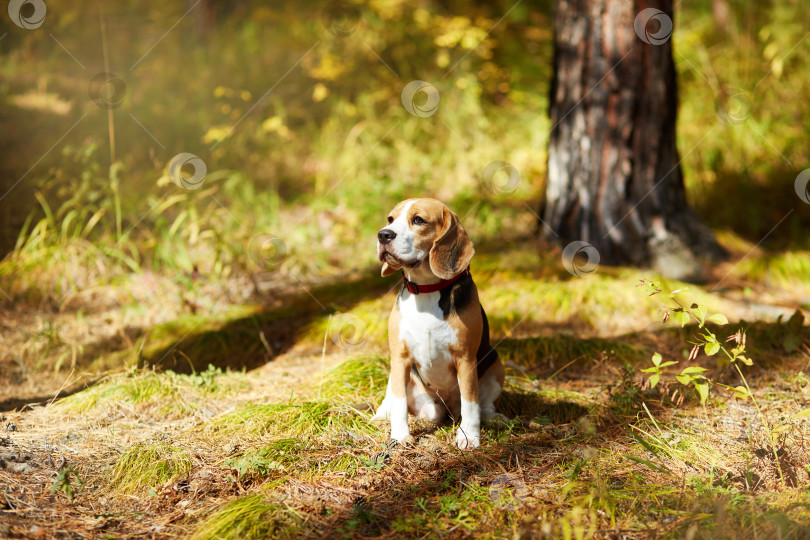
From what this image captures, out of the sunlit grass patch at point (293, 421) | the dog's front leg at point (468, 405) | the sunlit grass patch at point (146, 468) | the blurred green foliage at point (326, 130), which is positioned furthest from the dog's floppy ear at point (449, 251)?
the blurred green foliage at point (326, 130)

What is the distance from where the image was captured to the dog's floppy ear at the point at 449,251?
2723 mm

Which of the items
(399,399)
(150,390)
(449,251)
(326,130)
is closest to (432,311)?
(449,251)

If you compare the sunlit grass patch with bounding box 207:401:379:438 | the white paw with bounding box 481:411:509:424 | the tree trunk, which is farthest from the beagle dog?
the tree trunk

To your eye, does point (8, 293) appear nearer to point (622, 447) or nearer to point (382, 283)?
point (382, 283)

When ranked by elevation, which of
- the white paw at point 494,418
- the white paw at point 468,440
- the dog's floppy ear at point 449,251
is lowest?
the white paw at point 494,418

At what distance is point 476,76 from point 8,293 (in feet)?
19.5

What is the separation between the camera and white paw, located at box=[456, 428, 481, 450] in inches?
113

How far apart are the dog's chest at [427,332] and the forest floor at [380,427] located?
42cm

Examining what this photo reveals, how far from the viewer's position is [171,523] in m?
2.42

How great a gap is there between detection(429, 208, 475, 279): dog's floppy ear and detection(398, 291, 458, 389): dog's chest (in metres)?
0.14

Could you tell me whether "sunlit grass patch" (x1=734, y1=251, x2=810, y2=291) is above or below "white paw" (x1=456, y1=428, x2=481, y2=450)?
above

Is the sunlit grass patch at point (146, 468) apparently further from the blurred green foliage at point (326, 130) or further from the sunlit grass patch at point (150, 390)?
the blurred green foliage at point (326, 130)

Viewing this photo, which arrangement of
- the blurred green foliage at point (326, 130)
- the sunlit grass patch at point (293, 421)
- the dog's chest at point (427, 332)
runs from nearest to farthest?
the dog's chest at point (427, 332) < the sunlit grass patch at point (293, 421) < the blurred green foliage at point (326, 130)

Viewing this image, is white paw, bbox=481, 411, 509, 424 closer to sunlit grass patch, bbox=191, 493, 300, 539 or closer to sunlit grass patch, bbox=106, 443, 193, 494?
sunlit grass patch, bbox=191, 493, 300, 539
